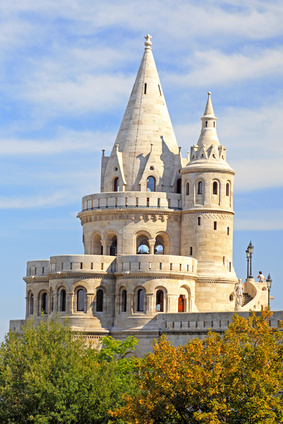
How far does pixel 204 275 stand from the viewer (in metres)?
69.1

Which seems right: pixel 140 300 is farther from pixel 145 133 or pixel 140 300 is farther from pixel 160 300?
pixel 145 133

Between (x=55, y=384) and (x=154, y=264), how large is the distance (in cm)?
1547

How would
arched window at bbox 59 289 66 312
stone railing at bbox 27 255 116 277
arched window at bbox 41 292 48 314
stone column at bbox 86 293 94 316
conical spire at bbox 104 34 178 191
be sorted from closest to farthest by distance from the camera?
stone column at bbox 86 293 94 316, stone railing at bbox 27 255 116 277, arched window at bbox 59 289 66 312, conical spire at bbox 104 34 178 191, arched window at bbox 41 292 48 314

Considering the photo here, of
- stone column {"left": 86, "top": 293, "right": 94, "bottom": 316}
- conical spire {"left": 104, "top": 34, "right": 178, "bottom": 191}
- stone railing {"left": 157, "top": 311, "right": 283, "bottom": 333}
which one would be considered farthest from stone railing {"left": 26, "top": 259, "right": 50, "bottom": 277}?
stone railing {"left": 157, "top": 311, "right": 283, "bottom": 333}

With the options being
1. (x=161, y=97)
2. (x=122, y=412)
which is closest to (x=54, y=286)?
(x=161, y=97)

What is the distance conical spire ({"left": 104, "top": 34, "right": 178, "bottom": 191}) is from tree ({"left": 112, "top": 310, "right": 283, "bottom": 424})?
26.6 metres

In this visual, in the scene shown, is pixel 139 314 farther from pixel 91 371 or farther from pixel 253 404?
pixel 253 404

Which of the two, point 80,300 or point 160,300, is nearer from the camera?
point 160,300

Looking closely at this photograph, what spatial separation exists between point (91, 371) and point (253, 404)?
11346mm

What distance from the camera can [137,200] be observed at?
70.5 meters

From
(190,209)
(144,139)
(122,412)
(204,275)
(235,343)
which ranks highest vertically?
(144,139)

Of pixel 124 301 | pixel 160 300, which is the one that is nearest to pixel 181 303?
pixel 160 300

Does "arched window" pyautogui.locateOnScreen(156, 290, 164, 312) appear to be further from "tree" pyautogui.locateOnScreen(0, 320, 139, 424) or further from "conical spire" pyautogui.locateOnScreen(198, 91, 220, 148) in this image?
"tree" pyautogui.locateOnScreen(0, 320, 139, 424)

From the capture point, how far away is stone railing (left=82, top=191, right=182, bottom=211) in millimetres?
70500
